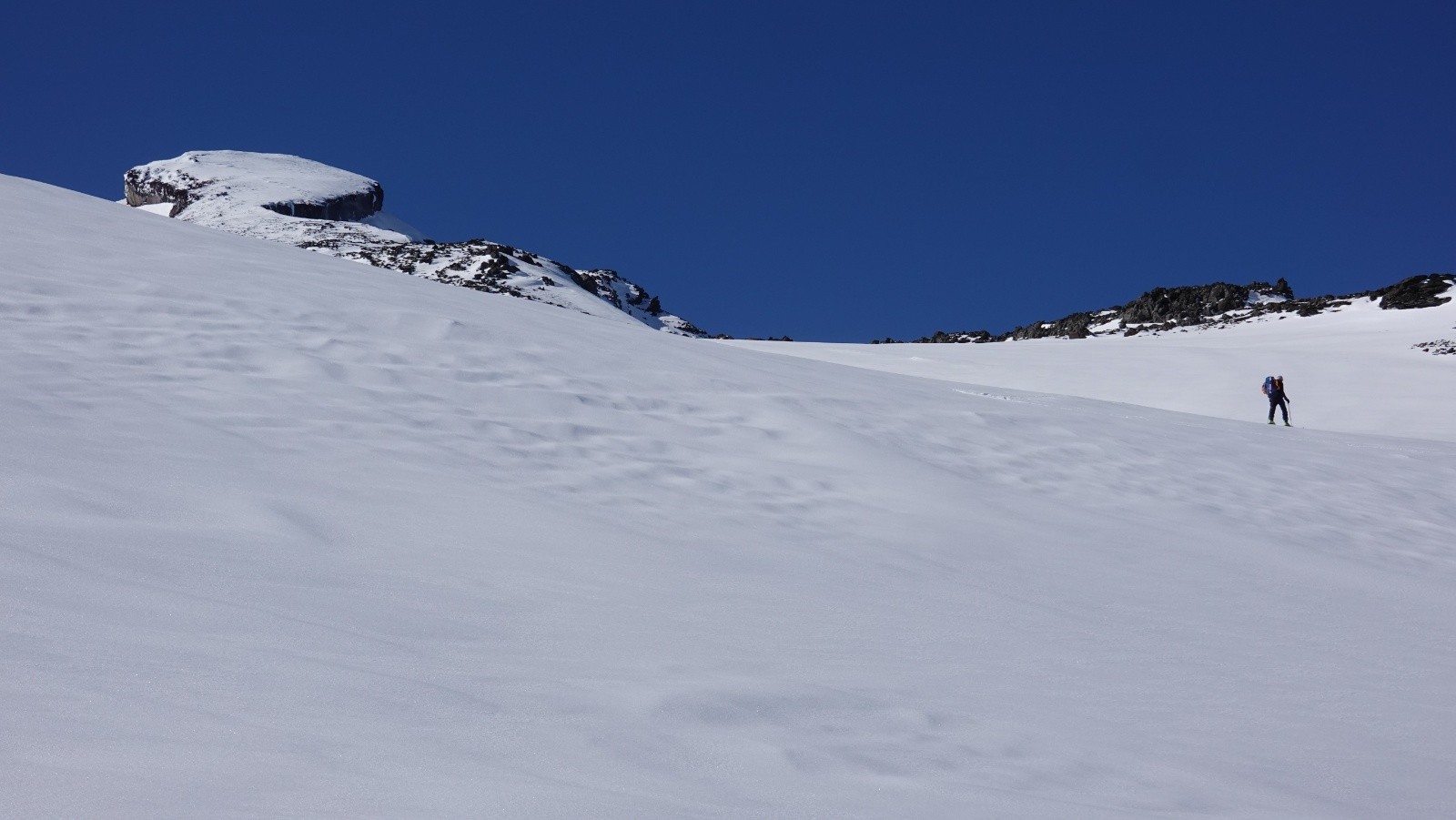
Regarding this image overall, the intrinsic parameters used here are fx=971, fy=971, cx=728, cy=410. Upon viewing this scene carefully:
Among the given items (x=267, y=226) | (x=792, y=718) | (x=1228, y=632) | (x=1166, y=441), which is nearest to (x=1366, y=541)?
(x=1166, y=441)

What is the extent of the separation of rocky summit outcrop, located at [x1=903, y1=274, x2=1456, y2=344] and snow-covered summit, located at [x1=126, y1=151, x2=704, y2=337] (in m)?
26.5

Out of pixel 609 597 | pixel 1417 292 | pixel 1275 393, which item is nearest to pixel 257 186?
pixel 1417 292

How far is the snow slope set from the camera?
23.8 metres

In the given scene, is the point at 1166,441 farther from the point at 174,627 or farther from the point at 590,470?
the point at 174,627

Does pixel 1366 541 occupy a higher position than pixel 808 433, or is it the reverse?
pixel 808 433

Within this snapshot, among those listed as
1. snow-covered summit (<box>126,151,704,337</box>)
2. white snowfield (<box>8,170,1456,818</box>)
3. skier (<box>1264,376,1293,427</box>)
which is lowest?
white snowfield (<box>8,170,1456,818</box>)

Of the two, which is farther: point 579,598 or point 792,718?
point 579,598

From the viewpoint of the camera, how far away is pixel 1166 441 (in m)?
12.5

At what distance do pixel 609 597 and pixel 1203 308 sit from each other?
57.1 m

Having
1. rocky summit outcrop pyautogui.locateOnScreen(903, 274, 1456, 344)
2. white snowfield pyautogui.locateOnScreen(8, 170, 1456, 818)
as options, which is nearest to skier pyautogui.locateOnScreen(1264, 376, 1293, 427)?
white snowfield pyautogui.locateOnScreen(8, 170, 1456, 818)

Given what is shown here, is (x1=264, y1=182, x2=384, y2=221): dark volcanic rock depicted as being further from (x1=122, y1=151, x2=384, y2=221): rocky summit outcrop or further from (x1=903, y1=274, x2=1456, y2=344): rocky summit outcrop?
(x1=903, y1=274, x2=1456, y2=344): rocky summit outcrop

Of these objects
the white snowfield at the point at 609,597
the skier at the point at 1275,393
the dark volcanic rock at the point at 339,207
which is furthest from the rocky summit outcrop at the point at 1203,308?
the dark volcanic rock at the point at 339,207

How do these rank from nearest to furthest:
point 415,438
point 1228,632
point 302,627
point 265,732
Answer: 1. point 265,732
2. point 302,627
3. point 1228,632
4. point 415,438

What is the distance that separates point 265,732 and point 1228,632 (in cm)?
470
